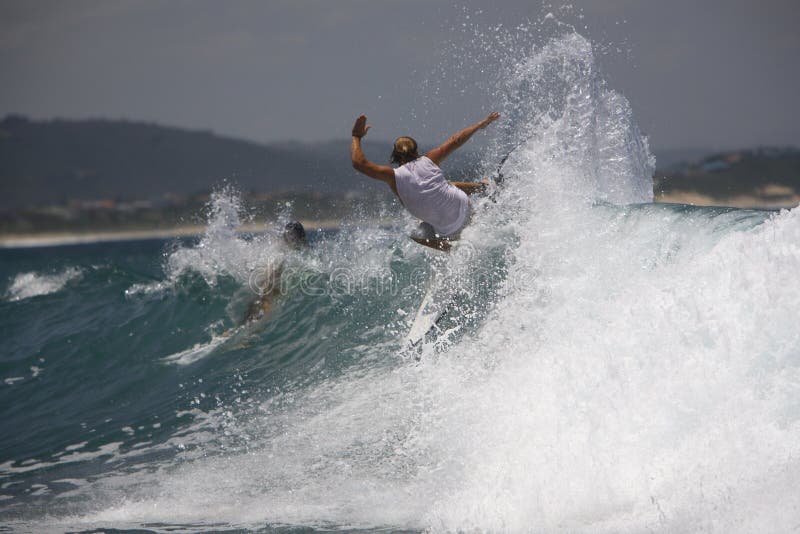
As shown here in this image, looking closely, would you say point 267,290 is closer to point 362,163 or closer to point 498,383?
point 362,163

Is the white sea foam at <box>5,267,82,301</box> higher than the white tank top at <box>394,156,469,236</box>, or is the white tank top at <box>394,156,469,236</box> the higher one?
the white tank top at <box>394,156,469,236</box>

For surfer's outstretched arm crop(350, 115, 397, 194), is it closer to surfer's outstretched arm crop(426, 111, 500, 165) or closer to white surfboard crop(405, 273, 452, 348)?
surfer's outstretched arm crop(426, 111, 500, 165)

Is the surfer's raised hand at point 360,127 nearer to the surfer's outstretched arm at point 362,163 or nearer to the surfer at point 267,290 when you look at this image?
the surfer's outstretched arm at point 362,163

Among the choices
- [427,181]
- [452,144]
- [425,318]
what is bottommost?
[425,318]

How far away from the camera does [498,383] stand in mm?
5852

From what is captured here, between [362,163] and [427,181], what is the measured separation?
603 millimetres

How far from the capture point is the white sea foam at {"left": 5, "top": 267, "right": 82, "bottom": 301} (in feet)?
58.4

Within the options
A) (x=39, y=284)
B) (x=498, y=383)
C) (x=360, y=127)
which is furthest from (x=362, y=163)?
(x=39, y=284)

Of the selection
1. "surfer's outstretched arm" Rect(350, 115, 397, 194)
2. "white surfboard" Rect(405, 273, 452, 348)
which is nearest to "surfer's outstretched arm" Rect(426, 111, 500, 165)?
"surfer's outstretched arm" Rect(350, 115, 397, 194)

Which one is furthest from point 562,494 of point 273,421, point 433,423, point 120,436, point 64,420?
point 64,420

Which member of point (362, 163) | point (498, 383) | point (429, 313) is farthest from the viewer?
point (429, 313)

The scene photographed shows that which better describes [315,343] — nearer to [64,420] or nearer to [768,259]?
[64,420]

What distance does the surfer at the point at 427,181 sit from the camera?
682cm

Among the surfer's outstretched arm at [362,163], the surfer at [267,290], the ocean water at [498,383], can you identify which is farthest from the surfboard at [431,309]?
the surfer at [267,290]
